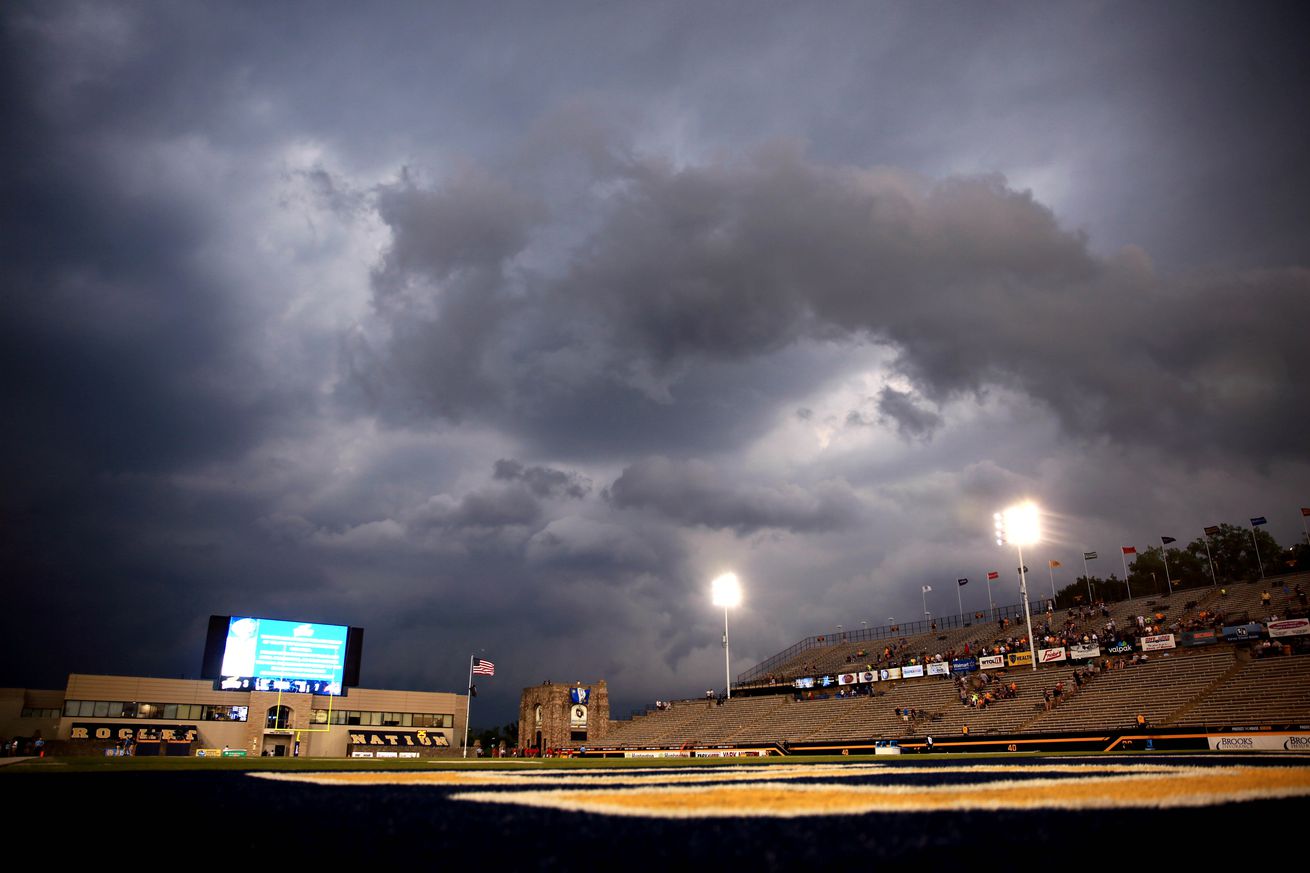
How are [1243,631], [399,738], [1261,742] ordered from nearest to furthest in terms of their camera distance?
[1261,742], [1243,631], [399,738]

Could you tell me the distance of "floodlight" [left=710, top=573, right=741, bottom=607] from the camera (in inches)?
2603

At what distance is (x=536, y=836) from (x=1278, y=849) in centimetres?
394

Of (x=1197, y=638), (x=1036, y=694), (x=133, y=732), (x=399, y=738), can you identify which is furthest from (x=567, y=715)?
(x=1197, y=638)

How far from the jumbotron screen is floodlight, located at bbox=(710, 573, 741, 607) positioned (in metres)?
30.2

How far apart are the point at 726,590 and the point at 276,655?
116ft

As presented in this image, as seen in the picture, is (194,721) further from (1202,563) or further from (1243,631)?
(1202,563)

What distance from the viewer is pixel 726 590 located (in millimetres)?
66812

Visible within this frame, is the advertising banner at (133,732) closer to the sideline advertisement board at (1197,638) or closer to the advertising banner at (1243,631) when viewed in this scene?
the sideline advertisement board at (1197,638)

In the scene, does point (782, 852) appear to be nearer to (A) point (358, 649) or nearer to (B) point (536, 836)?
(B) point (536, 836)

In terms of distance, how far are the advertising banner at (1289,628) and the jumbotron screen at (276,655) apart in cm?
5245

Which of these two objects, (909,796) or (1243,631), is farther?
(1243,631)

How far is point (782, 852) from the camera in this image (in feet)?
12.8

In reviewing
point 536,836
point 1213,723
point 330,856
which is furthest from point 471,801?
point 1213,723

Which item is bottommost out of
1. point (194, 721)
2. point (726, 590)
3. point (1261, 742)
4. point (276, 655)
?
point (194, 721)
